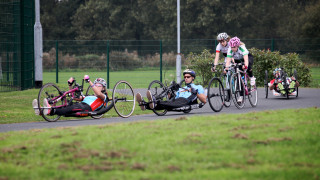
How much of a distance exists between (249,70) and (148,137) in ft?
23.7

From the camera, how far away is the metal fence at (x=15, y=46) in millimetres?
19406

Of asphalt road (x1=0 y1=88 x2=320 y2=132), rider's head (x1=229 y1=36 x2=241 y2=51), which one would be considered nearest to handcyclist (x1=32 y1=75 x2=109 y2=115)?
asphalt road (x1=0 y1=88 x2=320 y2=132)

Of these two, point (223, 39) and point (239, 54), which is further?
point (223, 39)

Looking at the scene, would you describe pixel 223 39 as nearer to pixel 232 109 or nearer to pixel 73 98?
pixel 232 109

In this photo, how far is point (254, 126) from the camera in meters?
9.01

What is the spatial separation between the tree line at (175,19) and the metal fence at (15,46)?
36393 mm

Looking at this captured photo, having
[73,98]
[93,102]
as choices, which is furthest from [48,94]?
[93,102]

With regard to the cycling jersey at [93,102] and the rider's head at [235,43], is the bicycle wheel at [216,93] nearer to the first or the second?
the rider's head at [235,43]

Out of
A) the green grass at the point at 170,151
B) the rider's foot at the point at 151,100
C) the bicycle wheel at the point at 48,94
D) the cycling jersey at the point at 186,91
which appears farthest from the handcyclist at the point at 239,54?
the green grass at the point at 170,151

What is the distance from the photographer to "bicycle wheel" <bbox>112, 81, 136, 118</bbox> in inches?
522

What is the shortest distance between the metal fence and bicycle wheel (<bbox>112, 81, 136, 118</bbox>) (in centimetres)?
676

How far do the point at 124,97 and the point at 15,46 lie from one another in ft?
26.5

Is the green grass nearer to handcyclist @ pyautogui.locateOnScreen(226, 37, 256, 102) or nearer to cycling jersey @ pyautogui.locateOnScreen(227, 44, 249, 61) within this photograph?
handcyclist @ pyautogui.locateOnScreen(226, 37, 256, 102)

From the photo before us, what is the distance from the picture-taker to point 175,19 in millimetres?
60188
